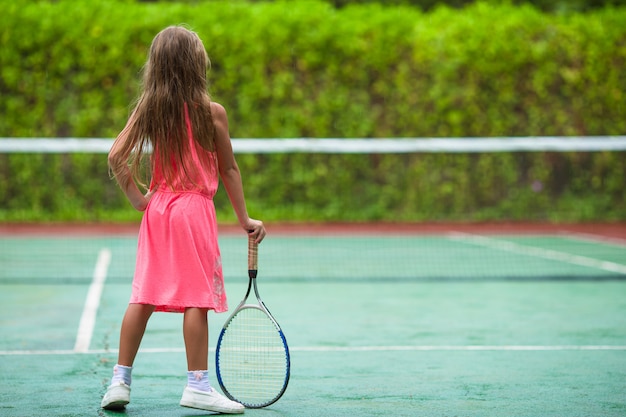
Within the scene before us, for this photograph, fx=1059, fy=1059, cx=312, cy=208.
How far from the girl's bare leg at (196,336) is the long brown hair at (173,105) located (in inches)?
20.1

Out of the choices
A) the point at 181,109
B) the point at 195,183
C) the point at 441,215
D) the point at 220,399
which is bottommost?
the point at 441,215

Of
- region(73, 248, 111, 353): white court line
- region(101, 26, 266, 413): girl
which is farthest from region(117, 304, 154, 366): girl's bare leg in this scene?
region(73, 248, 111, 353): white court line

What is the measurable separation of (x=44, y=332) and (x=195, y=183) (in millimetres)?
2631

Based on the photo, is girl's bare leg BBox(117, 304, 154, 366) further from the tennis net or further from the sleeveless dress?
the tennis net

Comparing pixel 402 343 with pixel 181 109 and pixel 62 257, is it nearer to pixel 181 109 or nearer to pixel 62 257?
pixel 181 109

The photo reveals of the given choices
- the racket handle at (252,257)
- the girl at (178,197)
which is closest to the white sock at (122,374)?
the girl at (178,197)

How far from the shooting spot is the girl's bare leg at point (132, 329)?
4.04 meters

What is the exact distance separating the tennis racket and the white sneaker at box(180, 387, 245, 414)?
8cm

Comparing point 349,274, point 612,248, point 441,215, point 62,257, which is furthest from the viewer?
point 441,215

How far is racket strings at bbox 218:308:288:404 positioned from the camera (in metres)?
4.30

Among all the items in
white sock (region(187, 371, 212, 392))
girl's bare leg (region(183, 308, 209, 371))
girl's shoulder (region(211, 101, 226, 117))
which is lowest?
white sock (region(187, 371, 212, 392))

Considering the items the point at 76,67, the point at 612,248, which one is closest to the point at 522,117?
the point at 612,248

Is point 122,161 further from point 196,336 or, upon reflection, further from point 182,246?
point 196,336

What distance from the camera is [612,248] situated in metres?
12.3
